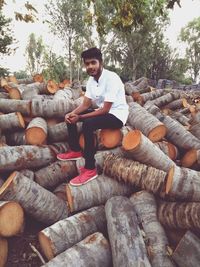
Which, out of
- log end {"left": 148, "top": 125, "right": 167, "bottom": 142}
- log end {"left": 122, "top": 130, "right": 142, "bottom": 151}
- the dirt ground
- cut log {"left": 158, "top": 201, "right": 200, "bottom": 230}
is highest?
log end {"left": 122, "top": 130, "right": 142, "bottom": 151}

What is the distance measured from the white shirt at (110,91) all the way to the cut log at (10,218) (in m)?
1.90

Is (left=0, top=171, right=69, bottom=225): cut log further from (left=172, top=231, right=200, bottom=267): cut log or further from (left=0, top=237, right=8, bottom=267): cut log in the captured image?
(left=172, top=231, right=200, bottom=267): cut log

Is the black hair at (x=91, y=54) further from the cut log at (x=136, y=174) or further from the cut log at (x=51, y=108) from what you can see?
the cut log at (x=51, y=108)

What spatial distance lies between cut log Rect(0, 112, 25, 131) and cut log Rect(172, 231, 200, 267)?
3633 mm

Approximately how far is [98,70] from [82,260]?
2.58 meters

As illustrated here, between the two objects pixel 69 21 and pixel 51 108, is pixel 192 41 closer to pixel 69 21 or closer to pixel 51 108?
pixel 69 21

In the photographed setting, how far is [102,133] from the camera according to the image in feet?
16.1

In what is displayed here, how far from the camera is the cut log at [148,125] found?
5.33 metres

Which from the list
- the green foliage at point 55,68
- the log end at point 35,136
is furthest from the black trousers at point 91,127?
the green foliage at point 55,68

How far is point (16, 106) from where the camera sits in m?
6.19

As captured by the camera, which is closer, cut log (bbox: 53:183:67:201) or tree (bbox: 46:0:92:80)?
cut log (bbox: 53:183:67:201)

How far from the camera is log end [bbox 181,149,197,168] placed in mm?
4961

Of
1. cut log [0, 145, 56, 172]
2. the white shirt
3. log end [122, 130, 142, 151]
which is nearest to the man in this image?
the white shirt

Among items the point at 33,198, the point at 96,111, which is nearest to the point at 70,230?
the point at 33,198
